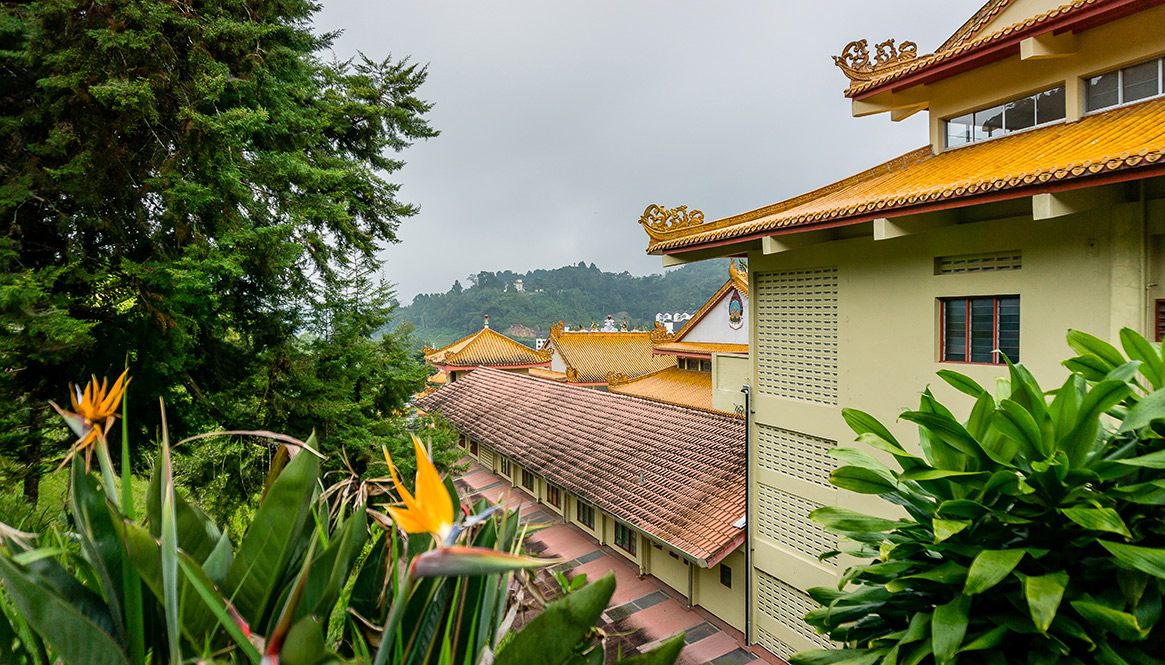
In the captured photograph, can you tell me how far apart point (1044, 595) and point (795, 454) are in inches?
216

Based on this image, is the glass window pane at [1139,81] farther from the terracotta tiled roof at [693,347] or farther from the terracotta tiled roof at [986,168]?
the terracotta tiled roof at [693,347]

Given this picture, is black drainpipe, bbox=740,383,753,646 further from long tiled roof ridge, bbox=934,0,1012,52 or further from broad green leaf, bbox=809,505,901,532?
broad green leaf, bbox=809,505,901,532

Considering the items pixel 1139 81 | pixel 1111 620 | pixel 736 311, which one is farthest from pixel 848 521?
pixel 736 311

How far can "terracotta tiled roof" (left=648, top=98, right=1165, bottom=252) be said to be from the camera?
12.7 ft

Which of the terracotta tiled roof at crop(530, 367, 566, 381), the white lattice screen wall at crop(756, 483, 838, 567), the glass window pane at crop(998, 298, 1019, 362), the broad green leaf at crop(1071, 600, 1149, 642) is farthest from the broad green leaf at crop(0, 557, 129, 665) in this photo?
the terracotta tiled roof at crop(530, 367, 566, 381)

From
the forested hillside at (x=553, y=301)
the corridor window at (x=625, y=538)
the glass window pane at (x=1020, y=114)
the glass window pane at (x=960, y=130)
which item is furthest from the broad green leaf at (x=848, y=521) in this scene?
the forested hillside at (x=553, y=301)

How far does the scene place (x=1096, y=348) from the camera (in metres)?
2.27

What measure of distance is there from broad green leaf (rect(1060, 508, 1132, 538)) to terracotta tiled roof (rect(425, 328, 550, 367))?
95.6ft

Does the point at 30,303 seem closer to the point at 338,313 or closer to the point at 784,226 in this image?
the point at 338,313

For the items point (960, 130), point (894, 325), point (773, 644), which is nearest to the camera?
point (894, 325)

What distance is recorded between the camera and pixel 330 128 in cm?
944

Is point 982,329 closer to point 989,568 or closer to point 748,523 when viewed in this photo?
point 748,523

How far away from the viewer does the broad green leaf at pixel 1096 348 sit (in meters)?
2.22

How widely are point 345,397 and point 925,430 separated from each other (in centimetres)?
767
